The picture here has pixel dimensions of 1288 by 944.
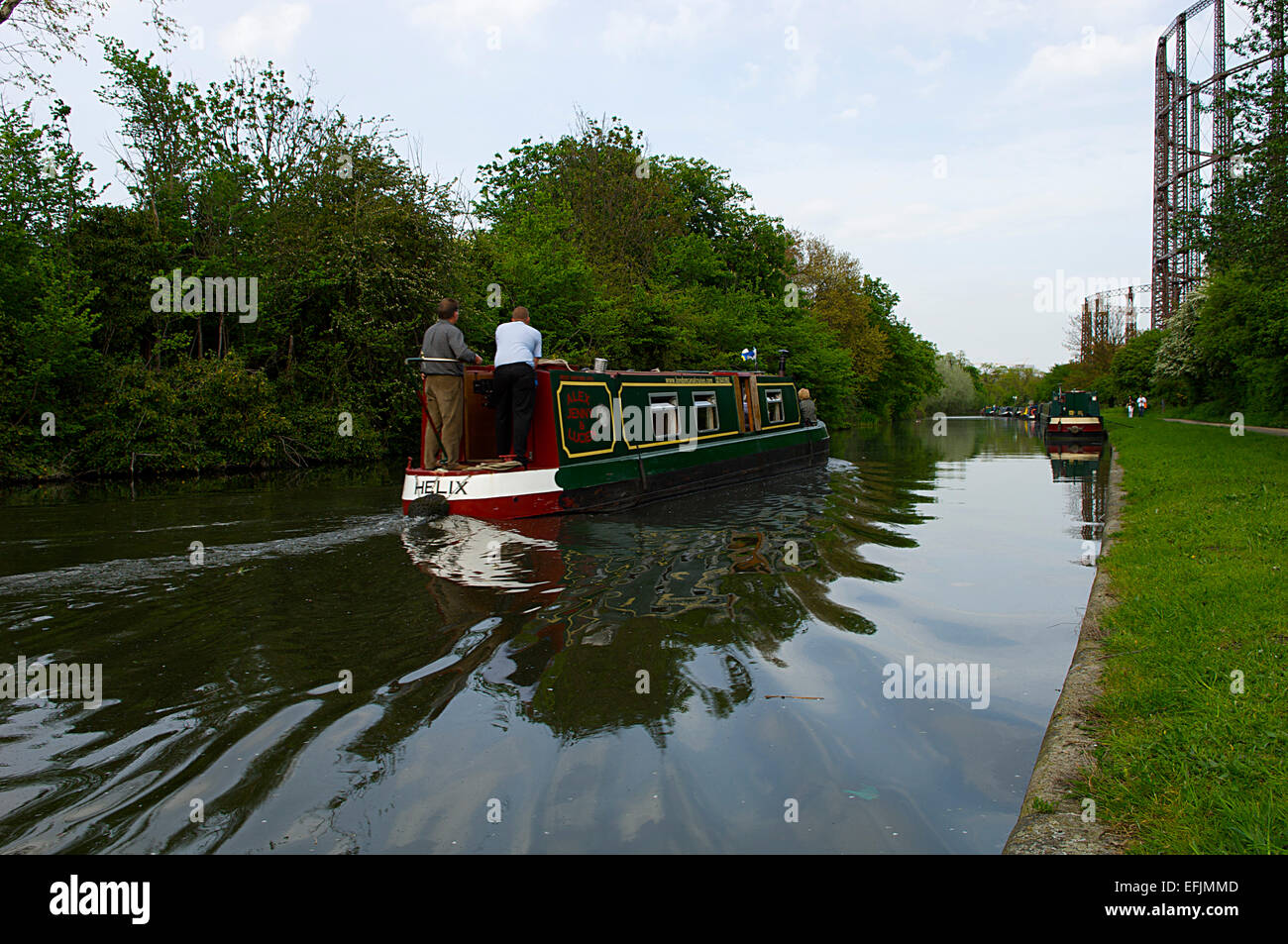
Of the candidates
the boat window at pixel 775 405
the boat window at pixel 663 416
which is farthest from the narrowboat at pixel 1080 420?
the boat window at pixel 663 416

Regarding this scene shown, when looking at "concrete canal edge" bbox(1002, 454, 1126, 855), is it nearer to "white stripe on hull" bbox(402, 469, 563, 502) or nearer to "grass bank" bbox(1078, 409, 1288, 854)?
"grass bank" bbox(1078, 409, 1288, 854)

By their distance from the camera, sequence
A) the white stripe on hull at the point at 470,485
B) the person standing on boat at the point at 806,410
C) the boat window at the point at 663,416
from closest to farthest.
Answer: the white stripe on hull at the point at 470,485, the boat window at the point at 663,416, the person standing on boat at the point at 806,410

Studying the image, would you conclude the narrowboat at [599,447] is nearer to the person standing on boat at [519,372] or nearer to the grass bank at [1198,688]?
the person standing on boat at [519,372]

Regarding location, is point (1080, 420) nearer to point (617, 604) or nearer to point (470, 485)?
point (470, 485)

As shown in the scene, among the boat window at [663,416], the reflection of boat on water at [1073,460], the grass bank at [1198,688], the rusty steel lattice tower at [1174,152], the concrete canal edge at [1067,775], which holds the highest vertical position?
the rusty steel lattice tower at [1174,152]

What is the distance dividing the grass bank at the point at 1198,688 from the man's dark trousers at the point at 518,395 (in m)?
6.04

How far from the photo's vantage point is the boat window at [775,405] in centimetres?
1588

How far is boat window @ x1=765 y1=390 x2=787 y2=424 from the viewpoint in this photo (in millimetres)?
15875

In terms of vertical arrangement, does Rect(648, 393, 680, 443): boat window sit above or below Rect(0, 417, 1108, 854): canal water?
above

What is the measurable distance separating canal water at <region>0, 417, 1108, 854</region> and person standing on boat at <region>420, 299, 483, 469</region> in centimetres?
119

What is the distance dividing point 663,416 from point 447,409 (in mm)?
4010

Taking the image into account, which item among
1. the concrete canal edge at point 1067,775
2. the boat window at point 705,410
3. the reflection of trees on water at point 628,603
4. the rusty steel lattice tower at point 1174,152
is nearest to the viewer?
the concrete canal edge at point 1067,775

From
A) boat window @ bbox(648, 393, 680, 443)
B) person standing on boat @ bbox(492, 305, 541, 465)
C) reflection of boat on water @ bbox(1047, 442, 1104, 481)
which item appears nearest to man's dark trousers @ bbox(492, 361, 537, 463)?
person standing on boat @ bbox(492, 305, 541, 465)

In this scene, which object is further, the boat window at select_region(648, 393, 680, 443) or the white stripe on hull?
the boat window at select_region(648, 393, 680, 443)
